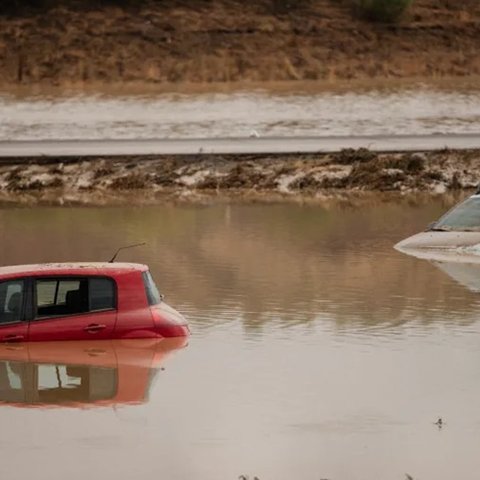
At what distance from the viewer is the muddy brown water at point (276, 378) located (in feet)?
50.2

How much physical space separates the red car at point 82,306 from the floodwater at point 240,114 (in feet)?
112

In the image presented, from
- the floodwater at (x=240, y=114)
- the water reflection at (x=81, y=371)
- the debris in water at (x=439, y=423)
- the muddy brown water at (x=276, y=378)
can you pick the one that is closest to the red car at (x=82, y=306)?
the water reflection at (x=81, y=371)

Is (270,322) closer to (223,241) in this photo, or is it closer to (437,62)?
(223,241)

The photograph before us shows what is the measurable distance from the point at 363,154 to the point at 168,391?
87.3 ft

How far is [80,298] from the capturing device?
840 inches

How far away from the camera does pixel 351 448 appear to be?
15.6 meters

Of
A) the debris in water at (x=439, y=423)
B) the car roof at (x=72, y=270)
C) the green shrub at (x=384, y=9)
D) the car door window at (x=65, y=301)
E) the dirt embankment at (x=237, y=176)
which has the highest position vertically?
the green shrub at (x=384, y=9)

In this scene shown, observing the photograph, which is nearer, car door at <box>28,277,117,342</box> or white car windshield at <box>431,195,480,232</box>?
car door at <box>28,277,117,342</box>

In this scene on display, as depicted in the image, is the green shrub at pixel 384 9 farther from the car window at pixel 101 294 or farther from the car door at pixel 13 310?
the car door at pixel 13 310

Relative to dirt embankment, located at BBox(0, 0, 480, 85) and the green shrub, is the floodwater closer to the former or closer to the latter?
dirt embankment, located at BBox(0, 0, 480, 85)

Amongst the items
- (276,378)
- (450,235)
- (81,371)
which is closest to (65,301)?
(81,371)

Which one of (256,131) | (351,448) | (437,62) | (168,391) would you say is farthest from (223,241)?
(437,62)

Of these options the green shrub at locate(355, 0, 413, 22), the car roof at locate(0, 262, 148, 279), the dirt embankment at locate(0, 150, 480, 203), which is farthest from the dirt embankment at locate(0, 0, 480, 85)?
the car roof at locate(0, 262, 148, 279)

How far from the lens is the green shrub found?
82.4 metres
